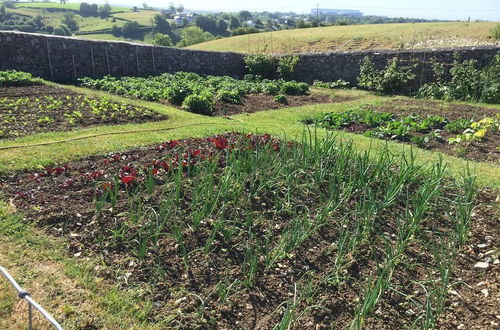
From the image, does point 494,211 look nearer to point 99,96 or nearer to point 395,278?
point 395,278

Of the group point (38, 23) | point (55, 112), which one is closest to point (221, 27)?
point (38, 23)

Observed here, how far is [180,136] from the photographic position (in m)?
7.68

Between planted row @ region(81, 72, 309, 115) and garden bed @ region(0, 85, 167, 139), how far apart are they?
1.40m

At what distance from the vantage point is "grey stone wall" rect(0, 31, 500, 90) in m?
13.8

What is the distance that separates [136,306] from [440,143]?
6.68 meters

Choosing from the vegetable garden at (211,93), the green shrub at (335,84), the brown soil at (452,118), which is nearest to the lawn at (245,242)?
the brown soil at (452,118)

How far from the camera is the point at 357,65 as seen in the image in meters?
16.9

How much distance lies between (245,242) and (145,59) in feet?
45.4

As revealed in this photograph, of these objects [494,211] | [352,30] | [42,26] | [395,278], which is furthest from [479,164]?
[42,26]

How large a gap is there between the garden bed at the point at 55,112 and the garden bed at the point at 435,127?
4.05 m

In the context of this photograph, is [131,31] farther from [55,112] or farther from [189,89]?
[55,112]

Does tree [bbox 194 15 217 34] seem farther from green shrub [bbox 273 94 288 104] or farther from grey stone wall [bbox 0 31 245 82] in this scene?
green shrub [bbox 273 94 288 104]

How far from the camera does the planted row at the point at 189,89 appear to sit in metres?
10.8

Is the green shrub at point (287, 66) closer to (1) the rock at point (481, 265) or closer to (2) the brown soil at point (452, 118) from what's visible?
(2) the brown soil at point (452, 118)
